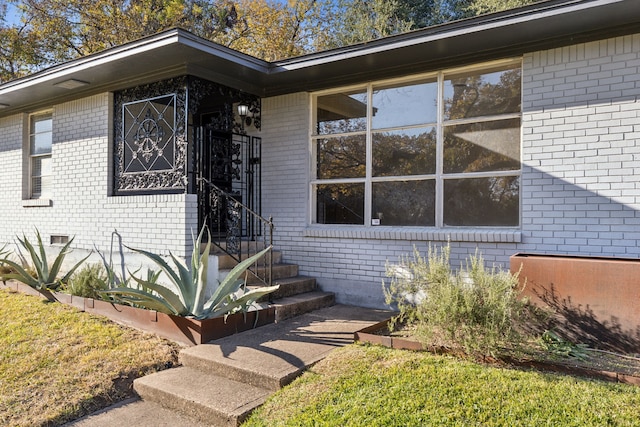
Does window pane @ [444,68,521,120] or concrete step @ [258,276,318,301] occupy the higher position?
window pane @ [444,68,521,120]

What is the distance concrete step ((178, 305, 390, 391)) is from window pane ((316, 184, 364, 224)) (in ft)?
4.77

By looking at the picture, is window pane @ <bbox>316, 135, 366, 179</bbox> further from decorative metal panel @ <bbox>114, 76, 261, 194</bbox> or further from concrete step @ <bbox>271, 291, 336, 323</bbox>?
concrete step @ <bbox>271, 291, 336, 323</bbox>

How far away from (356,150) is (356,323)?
2.37 m

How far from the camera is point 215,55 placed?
524cm

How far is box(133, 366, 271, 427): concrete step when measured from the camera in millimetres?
3098

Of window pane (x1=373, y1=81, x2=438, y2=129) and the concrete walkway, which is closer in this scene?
the concrete walkway

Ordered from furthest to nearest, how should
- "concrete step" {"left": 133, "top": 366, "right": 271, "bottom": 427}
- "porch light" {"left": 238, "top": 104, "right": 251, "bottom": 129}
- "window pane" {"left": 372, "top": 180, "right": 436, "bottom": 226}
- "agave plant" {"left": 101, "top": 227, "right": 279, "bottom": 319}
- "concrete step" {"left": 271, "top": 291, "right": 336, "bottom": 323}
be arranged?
"porch light" {"left": 238, "top": 104, "right": 251, "bottom": 129} < "window pane" {"left": 372, "top": 180, "right": 436, "bottom": 226} < "concrete step" {"left": 271, "top": 291, "right": 336, "bottom": 323} < "agave plant" {"left": 101, "top": 227, "right": 279, "bottom": 319} < "concrete step" {"left": 133, "top": 366, "right": 271, "bottom": 427}

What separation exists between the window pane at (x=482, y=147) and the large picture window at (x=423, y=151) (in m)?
0.01

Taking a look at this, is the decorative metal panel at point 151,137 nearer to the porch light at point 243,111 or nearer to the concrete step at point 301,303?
the porch light at point 243,111

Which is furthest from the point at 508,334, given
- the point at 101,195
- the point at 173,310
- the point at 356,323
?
the point at 101,195

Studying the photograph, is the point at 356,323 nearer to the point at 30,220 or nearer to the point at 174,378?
the point at 174,378

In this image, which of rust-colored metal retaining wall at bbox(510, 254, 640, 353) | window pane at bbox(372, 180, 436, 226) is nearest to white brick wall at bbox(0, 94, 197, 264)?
window pane at bbox(372, 180, 436, 226)

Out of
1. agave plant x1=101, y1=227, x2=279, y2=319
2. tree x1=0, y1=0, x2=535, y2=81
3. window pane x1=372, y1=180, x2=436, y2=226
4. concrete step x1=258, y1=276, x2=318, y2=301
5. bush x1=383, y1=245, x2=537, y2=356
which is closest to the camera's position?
bush x1=383, y1=245, x2=537, y2=356

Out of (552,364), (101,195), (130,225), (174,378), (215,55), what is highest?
(215,55)
